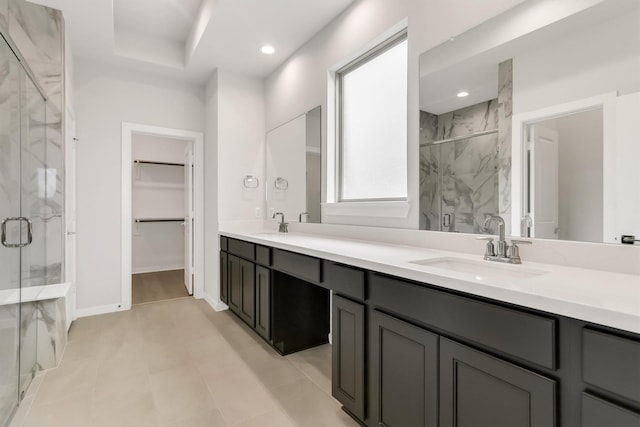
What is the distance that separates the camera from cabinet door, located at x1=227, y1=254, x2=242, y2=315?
9.70 feet

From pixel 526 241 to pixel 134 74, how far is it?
13.5 feet

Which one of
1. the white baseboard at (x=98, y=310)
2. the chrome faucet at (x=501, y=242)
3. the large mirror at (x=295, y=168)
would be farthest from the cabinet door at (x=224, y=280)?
the chrome faucet at (x=501, y=242)

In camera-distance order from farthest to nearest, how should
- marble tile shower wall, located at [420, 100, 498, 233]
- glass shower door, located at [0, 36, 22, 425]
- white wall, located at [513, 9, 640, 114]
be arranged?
glass shower door, located at [0, 36, 22, 425] < marble tile shower wall, located at [420, 100, 498, 233] < white wall, located at [513, 9, 640, 114]

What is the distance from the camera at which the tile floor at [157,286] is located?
158 inches

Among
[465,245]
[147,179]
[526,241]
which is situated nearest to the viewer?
[526,241]

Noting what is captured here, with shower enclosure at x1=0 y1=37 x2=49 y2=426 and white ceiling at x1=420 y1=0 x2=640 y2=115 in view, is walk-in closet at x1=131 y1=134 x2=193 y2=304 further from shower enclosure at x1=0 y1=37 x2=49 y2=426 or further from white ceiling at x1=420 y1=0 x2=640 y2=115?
white ceiling at x1=420 y1=0 x2=640 y2=115

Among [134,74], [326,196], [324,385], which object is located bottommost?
[324,385]

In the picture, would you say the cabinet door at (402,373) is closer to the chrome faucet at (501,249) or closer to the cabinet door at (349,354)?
the cabinet door at (349,354)

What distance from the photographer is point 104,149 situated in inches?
137

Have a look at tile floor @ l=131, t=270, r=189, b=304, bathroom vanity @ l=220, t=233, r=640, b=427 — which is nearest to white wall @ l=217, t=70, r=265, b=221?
tile floor @ l=131, t=270, r=189, b=304

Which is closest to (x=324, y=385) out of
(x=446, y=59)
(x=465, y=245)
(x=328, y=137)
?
(x=465, y=245)

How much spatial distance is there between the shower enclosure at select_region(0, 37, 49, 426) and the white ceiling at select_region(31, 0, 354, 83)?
904 millimetres

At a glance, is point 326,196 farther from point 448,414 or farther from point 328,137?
point 448,414

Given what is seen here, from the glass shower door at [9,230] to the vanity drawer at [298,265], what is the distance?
152 cm
